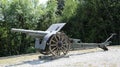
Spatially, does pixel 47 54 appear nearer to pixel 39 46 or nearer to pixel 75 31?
pixel 39 46

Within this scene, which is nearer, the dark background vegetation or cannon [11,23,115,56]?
cannon [11,23,115,56]

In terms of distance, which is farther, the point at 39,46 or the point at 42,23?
the point at 42,23

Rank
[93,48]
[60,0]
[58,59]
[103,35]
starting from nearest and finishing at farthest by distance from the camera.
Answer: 1. [58,59]
2. [93,48]
3. [103,35]
4. [60,0]

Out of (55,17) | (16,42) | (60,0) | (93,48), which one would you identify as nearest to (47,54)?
(93,48)

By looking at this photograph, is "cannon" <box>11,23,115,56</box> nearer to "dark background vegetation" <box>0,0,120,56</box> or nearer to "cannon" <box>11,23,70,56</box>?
"cannon" <box>11,23,70,56</box>

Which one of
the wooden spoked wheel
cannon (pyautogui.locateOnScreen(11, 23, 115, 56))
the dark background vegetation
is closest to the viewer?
cannon (pyautogui.locateOnScreen(11, 23, 115, 56))

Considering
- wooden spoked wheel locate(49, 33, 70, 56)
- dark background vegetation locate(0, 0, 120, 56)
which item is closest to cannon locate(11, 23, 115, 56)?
wooden spoked wheel locate(49, 33, 70, 56)

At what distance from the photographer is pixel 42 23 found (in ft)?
95.3

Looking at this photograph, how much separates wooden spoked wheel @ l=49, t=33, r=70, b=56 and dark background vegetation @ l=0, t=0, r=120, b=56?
13.4m

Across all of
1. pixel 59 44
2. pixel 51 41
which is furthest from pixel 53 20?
pixel 51 41

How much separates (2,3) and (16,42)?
154 inches

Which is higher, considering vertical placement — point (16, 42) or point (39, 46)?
point (39, 46)

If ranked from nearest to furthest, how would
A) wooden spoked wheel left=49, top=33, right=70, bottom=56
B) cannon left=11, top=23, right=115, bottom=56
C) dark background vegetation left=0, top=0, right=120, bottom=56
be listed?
cannon left=11, top=23, right=115, bottom=56 → wooden spoked wheel left=49, top=33, right=70, bottom=56 → dark background vegetation left=0, top=0, right=120, bottom=56

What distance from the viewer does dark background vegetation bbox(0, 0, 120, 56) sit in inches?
1058
